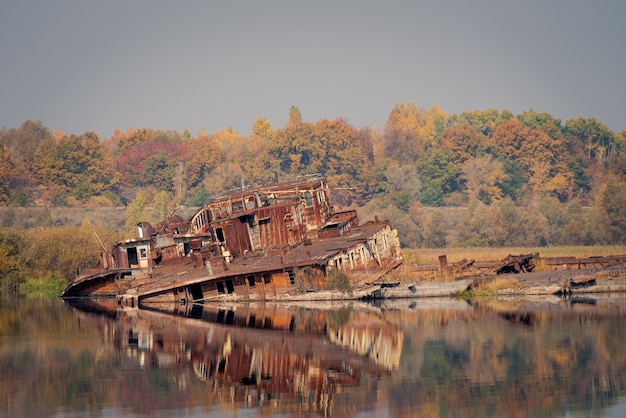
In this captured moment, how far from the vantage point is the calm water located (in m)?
34.8

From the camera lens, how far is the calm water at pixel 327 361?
34812mm

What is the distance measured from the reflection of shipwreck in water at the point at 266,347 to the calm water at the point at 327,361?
0.23ft

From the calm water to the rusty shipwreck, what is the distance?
2788mm

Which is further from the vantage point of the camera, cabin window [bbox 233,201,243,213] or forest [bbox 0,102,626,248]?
forest [bbox 0,102,626,248]

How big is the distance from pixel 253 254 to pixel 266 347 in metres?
22.6

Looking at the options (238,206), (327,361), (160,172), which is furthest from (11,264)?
(160,172)

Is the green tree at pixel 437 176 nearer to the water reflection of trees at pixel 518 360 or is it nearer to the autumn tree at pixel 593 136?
the autumn tree at pixel 593 136

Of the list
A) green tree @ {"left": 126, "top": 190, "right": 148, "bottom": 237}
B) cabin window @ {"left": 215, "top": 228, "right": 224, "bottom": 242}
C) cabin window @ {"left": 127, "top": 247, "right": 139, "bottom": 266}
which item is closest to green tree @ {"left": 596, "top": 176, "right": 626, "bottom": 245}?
green tree @ {"left": 126, "top": 190, "right": 148, "bottom": 237}

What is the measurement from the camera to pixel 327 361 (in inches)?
1656

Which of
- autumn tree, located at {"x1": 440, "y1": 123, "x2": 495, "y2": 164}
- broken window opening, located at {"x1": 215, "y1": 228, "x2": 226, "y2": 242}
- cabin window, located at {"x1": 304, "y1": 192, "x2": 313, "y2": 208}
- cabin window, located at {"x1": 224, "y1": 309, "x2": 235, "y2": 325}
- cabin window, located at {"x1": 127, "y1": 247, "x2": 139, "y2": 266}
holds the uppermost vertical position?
autumn tree, located at {"x1": 440, "y1": 123, "x2": 495, "y2": 164}

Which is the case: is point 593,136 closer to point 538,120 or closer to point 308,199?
point 538,120

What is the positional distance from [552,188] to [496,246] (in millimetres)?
46761

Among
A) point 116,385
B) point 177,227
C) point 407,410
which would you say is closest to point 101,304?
point 177,227

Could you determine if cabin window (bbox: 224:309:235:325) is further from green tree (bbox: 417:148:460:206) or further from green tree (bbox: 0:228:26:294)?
green tree (bbox: 417:148:460:206)
